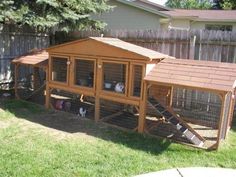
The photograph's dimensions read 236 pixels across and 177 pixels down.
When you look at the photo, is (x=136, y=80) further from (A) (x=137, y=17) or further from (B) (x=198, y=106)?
(A) (x=137, y=17)

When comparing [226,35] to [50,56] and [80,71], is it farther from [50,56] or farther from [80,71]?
[50,56]

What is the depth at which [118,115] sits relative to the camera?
26.1 ft

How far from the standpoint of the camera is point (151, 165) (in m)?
5.03

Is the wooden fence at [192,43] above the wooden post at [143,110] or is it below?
above

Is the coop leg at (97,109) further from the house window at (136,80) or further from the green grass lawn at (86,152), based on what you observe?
the house window at (136,80)

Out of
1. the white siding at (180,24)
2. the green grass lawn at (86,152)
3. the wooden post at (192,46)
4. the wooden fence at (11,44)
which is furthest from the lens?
the white siding at (180,24)

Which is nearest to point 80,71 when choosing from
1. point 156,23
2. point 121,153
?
point 121,153

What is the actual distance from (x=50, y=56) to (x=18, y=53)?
276cm

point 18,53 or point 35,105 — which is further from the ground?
point 18,53

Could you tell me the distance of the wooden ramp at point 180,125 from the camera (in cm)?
609

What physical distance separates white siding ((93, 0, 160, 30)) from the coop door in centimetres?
728

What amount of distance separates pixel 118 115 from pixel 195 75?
2.53 metres

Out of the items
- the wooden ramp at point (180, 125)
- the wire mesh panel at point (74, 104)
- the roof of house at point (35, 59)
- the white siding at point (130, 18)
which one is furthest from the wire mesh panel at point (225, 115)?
the white siding at point (130, 18)

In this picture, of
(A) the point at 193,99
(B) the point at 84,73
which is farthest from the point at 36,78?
(A) the point at 193,99
